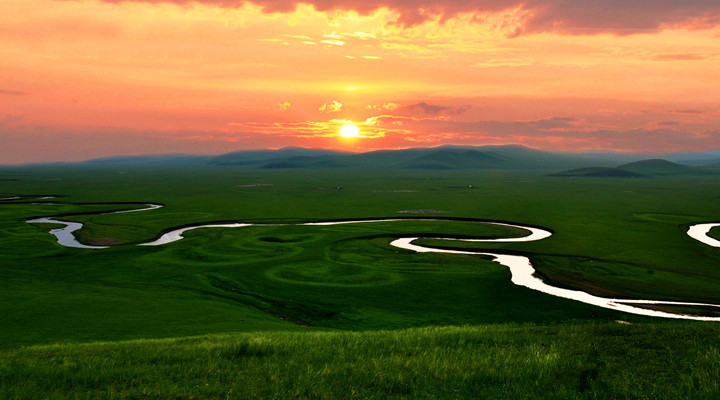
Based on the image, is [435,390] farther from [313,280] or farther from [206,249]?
[206,249]

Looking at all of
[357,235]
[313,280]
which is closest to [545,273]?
[313,280]

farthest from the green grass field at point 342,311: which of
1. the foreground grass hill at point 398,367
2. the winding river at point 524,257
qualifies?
the winding river at point 524,257

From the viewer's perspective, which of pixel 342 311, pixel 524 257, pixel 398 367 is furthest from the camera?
pixel 524 257

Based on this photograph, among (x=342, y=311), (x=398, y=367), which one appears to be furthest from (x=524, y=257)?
(x=398, y=367)

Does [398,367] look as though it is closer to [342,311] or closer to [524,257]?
[342,311]

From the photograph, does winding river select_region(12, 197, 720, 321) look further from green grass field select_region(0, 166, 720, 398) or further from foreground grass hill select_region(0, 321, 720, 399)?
foreground grass hill select_region(0, 321, 720, 399)

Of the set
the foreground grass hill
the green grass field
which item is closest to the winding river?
the green grass field
